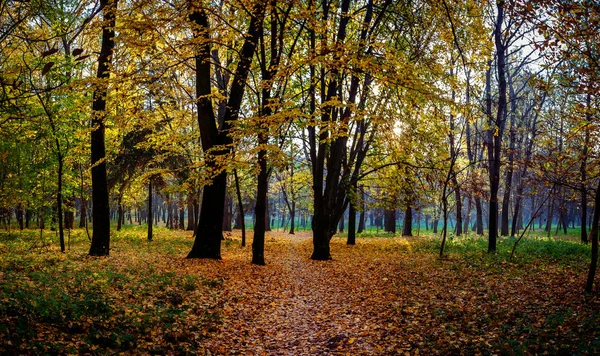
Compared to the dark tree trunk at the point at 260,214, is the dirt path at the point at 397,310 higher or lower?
lower

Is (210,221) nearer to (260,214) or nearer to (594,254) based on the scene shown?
(260,214)

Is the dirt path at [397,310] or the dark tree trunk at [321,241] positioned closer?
the dirt path at [397,310]

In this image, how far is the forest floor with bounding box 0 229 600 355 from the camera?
233 inches

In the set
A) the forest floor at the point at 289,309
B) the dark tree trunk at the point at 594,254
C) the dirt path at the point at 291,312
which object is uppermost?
the dark tree trunk at the point at 594,254

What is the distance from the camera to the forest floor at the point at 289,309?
5914mm

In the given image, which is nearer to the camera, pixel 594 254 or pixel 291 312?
pixel 594 254

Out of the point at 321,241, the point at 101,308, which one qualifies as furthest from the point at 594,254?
the point at 321,241

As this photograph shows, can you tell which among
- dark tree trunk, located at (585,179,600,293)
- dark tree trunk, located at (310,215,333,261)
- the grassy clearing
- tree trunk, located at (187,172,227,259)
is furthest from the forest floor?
dark tree trunk, located at (310,215,333,261)

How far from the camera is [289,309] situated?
30.9ft

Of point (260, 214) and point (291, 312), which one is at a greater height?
point (260, 214)

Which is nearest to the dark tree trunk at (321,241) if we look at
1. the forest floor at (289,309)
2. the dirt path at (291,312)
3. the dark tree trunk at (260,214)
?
the dirt path at (291,312)

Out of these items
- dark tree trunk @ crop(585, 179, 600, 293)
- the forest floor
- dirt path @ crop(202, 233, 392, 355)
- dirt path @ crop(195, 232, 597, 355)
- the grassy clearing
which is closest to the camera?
the grassy clearing

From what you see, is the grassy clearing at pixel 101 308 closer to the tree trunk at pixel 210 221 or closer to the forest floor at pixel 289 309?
the forest floor at pixel 289 309

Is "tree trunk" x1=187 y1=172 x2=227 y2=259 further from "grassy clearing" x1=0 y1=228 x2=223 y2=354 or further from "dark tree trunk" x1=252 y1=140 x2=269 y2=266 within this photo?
"grassy clearing" x1=0 y1=228 x2=223 y2=354
